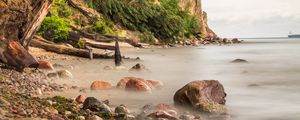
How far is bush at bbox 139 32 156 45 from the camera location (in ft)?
218

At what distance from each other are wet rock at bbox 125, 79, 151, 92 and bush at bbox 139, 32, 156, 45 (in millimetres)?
52725

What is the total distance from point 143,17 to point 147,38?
4631 mm

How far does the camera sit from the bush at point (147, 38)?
6650 centimetres

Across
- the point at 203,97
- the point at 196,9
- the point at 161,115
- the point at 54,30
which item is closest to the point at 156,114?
the point at 161,115

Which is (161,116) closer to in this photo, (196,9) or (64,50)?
(64,50)

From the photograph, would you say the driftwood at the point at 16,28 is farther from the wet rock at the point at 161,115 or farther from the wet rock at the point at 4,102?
the wet rock at the point at 4,102

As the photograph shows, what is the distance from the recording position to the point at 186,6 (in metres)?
112

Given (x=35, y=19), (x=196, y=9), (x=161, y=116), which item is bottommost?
(x=161, y=116)

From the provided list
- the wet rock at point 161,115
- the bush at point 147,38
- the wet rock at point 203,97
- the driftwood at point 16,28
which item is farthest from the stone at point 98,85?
the bush at point 147,38

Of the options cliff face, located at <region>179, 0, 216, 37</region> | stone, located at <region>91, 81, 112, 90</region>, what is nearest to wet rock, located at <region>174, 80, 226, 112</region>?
stone, located at <region>91, 81, 112, 90</region>

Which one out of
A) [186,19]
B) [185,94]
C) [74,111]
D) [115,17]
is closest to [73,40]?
[185,94]

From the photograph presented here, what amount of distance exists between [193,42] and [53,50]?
55464 mm

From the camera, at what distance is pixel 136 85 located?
1356cm

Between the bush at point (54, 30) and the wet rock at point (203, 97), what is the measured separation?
72.6 ft
